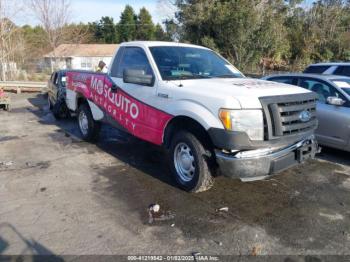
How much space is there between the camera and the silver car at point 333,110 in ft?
21.6

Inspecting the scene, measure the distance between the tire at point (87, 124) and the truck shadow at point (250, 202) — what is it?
1469 mm

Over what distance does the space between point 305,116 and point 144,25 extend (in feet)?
221

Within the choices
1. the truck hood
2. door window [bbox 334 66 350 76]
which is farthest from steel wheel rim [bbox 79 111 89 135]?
door window [bbox 334 66 350 76]

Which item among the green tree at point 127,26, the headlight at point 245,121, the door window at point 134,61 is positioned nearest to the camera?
the headlight at point 245,121

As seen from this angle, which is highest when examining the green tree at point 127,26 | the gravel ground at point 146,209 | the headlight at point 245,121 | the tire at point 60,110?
the green tree at point 127,26

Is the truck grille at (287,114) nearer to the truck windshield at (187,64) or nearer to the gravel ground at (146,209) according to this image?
the gravel ground at (146,209)

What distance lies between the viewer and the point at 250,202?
4840 mm

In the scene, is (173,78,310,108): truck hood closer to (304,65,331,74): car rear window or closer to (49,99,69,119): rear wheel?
(304,65,331,74): car rear window

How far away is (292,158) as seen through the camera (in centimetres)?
460

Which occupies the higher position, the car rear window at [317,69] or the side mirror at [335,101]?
the car rear window at [317,69]

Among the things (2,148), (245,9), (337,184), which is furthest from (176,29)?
(337,184)

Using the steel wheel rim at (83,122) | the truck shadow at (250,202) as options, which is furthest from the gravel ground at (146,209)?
the steel wheel rim at (83,122)

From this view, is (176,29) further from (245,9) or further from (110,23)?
(110,23)

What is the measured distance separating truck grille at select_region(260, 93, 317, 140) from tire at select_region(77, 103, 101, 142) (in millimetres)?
4376
